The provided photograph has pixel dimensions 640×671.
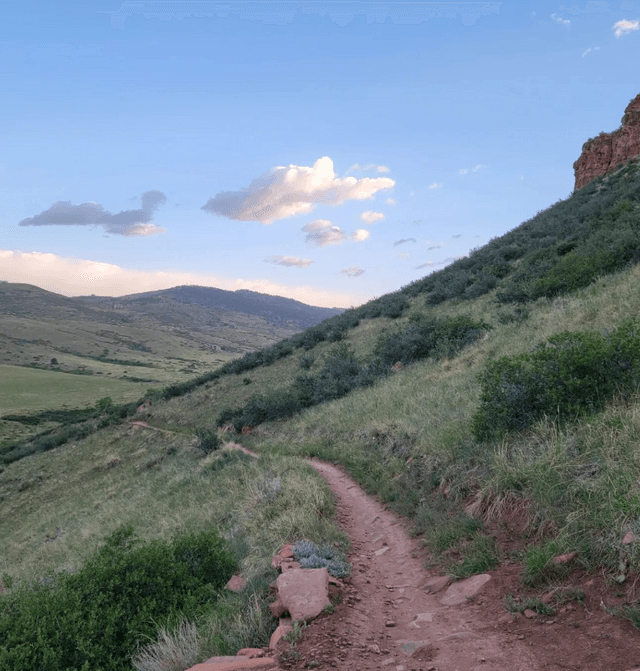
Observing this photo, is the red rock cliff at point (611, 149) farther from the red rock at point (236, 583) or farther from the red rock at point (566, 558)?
the red rock at point (236, 583)

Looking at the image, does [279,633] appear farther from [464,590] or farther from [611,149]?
[611,149]

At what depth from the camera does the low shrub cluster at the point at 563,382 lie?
658 cm

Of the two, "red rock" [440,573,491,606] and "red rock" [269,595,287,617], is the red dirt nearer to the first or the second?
"red rock" [440,573,491,606]

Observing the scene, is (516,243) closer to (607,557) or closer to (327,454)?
(327,454)

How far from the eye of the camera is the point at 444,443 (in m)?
8.05

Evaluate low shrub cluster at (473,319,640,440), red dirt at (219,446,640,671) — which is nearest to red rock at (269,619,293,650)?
red dirt at (219,446,640,671)

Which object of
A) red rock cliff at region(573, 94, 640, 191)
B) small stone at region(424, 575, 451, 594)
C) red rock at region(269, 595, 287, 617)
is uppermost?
red rock cliff at region(573, 94, 640, 191)

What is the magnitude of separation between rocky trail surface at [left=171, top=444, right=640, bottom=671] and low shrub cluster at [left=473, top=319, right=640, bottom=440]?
8.87 feet

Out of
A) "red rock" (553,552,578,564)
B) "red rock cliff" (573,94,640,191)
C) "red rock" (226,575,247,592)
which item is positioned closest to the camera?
"red rock" (553,552,578,564)

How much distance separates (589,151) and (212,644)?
2041 inches

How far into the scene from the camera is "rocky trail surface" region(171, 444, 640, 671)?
3.38 meters

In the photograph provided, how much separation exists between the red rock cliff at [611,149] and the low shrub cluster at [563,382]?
1602 inches

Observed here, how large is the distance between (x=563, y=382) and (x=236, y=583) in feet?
18.3

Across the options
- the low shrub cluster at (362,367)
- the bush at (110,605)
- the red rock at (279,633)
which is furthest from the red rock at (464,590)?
the low shrub cluster at (362,367)
